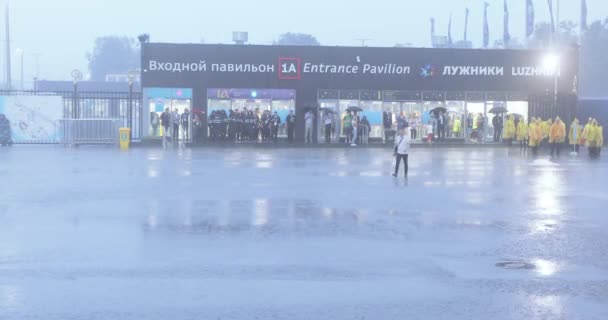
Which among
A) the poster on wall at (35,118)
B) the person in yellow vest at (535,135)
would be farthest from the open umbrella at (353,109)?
the poster on wall at (35,118)

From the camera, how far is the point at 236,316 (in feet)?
27.0

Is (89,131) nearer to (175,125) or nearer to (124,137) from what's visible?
(124,137)

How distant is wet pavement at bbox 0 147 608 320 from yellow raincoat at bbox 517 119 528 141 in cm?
1520

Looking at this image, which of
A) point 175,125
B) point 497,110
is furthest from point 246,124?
point 497,110

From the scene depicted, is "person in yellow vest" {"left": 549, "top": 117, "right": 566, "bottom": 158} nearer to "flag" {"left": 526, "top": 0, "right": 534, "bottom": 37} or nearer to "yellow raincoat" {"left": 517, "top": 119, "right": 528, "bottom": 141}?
"yellow raincoat" {"left": 517, "top": 119, "right": 528, "bottom": 141}

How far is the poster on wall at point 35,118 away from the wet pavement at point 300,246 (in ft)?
55.9

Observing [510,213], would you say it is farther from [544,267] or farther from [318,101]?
[318,101]

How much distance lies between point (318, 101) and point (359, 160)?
43.2 feet

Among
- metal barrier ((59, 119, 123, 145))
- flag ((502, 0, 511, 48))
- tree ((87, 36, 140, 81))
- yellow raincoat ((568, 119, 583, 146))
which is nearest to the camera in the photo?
yellow raincoat ((568, 119, 583, 146))

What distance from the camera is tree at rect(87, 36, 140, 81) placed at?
168000mm

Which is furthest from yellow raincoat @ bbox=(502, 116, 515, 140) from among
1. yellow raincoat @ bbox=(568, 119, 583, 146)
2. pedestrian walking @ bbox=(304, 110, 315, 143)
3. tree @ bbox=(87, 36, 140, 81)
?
tree @ bbox=(87, 36, 140, 81)

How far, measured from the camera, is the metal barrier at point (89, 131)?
39188 mm

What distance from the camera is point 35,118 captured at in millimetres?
41031

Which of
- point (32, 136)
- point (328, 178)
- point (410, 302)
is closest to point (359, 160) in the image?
point (328, 178)
